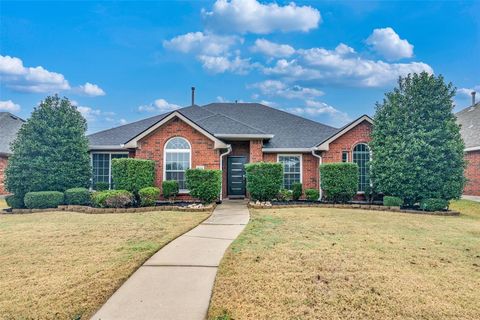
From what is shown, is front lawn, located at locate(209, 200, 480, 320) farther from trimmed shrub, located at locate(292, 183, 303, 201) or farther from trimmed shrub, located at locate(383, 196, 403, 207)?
trimmed shrub, located at locate(292, 183, 303, 201)

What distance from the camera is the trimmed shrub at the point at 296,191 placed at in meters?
14.8

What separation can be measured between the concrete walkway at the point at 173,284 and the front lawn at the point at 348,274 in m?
0.24

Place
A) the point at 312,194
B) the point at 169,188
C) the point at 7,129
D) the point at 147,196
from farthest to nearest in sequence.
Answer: the point at 7,129
the point at 312,194
the point at 169,188
the point at 147,196

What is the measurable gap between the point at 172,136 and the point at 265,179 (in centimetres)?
502

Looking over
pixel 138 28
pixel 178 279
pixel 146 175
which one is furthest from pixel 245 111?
pixel 178 279

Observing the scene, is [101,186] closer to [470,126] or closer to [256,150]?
[256,150]

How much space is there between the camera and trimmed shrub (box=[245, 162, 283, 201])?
12539mm

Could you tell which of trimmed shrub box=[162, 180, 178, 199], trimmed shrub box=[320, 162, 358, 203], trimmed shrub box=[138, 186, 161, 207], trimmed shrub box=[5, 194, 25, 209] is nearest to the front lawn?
trimmed shrub box=[320, 162, 358, 203]

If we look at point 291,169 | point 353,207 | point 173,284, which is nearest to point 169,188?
point 291,169

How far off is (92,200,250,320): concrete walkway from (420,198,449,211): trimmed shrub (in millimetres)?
9379

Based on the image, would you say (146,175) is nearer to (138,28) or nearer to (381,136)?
(138,28)

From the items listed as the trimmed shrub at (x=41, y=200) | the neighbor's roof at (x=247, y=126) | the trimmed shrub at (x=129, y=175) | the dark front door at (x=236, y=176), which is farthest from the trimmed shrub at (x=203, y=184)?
the trimmed shrub at (x=41, y=200)

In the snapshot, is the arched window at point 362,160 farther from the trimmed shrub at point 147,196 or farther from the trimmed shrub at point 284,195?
the trimmed shrub at point 147,196

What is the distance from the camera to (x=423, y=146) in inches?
486
